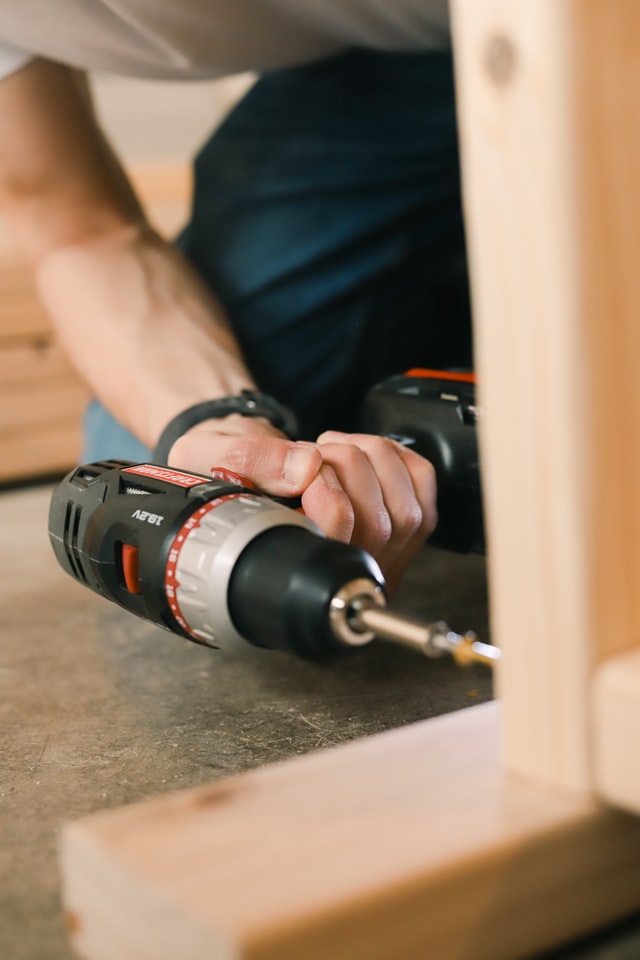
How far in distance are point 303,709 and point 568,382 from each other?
396 mm

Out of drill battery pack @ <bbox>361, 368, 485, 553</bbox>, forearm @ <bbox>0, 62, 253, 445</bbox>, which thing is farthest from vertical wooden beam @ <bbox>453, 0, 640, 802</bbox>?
forearm @ <bbox>0, 62, 253, 445</bbox>

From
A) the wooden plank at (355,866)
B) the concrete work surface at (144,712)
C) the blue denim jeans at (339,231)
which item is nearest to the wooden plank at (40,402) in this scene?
the blue denim jeans at (339,231)

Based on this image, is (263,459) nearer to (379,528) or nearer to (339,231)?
(379,528)

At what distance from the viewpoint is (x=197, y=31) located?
1059mm

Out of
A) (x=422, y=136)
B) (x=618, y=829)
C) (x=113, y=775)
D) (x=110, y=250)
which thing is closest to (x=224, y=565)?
(x=113, y=775)

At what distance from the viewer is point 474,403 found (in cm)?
84

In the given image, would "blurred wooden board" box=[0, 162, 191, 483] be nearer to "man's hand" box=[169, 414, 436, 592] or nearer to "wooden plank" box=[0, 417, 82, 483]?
"wooden plank" box=[0, 417, 82, 483]

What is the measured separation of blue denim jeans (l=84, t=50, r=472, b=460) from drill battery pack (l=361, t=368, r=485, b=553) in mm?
Answer: 424

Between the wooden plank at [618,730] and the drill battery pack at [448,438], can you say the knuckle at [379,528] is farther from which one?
the wooden plank at [618,730]

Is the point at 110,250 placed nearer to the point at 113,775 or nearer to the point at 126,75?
the point at 126,75

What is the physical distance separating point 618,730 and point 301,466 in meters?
0.34

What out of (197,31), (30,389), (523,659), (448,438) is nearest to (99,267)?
(197,31)

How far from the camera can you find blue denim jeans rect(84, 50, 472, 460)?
1.32 metres

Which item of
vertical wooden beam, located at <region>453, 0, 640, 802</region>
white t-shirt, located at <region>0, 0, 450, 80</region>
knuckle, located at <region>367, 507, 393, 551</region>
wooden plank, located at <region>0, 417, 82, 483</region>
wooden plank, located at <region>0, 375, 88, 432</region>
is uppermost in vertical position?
white t-shirt, located at <region>0, 0, 450, 80</region>
